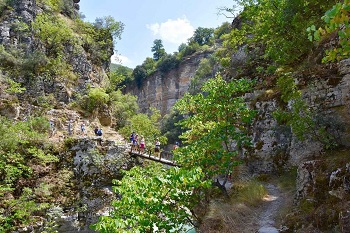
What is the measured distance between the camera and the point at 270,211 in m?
7.86

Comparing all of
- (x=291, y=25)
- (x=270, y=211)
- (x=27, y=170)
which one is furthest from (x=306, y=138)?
(x=27, y=170)

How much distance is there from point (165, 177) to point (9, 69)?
71.4 ft

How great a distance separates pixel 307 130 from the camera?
27.7 ft

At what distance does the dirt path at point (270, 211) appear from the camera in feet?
22.0

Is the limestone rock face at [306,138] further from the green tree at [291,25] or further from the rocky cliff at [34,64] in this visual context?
the rocky cliff at [34,64]

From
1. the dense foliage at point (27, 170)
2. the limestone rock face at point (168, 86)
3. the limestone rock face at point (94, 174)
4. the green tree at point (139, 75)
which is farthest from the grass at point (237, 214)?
the green tree at point (139, 75)

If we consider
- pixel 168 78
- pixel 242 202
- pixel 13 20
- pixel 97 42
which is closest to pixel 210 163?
pixel 242 202

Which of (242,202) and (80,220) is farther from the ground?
(242,202)

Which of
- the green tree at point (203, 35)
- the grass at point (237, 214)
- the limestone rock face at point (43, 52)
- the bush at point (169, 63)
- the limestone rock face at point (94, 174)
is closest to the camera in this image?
the grass at point (237, 214)

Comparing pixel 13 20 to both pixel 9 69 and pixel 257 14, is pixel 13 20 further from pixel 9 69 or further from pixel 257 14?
pixel 257 14

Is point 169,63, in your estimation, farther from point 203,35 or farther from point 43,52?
point 43,52

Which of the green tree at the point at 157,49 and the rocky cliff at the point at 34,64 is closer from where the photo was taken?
the rocky cliff at the point at 34,64

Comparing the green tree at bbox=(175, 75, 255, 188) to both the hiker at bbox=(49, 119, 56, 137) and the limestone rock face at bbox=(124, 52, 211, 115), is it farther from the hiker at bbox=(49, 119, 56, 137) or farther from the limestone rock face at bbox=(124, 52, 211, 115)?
the limestone rock face at bbox=(124, 52, 211, 115)

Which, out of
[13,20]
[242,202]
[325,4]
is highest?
[13,20]
